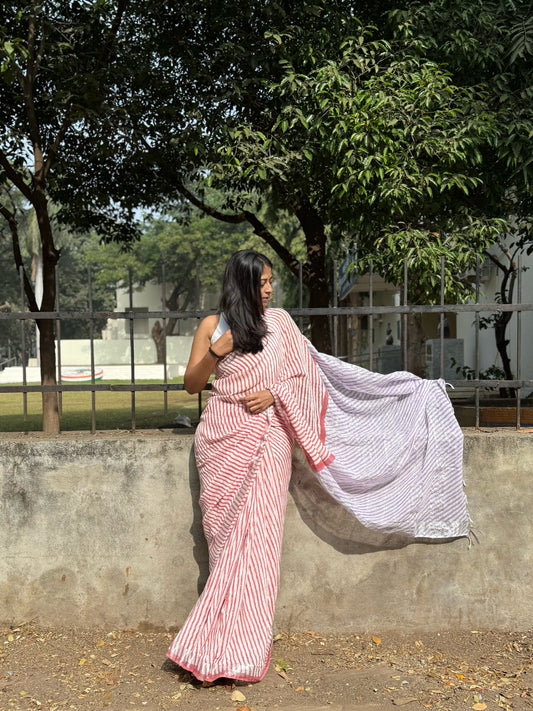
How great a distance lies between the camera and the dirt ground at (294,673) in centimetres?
301

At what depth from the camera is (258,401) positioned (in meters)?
3.32

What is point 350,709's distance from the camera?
296cm

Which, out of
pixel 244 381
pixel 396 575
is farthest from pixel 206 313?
pixel 396 575

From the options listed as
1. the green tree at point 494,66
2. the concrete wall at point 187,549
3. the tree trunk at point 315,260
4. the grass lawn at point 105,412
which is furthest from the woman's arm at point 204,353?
the grass lawn at point 105,412

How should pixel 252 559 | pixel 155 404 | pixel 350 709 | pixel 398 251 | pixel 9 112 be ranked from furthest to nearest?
pixel 155 404
pixel 9 112
pixel 398 251
pixel 252 559
pixel 350 709

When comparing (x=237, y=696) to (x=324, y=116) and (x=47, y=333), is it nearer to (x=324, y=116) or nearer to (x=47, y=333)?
(x=324, y=116)

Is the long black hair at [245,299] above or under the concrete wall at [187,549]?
above

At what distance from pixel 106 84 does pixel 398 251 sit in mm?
4169

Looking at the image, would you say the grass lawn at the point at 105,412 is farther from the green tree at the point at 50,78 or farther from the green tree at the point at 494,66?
the green tree at the point at 494,66

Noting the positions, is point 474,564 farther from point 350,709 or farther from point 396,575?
point 350,709

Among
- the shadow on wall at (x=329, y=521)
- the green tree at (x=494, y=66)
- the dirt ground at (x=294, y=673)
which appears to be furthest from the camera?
the green tree at (x=494, y=66)

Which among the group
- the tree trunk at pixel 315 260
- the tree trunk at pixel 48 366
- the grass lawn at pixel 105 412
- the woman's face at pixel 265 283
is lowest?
the grass lawn at pixel 105 412

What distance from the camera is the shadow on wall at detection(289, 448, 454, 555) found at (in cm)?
367

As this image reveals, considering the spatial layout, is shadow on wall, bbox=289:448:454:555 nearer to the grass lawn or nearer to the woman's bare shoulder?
the woman's bare shoulder
